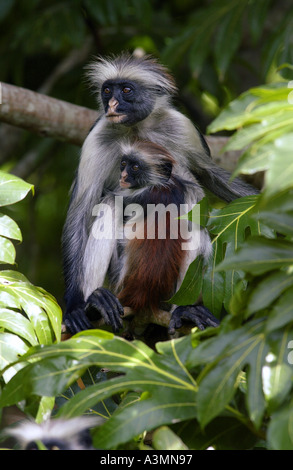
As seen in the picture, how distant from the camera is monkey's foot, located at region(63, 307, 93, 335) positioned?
3.66 m

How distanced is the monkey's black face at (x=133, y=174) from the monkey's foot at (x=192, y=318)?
79 cm

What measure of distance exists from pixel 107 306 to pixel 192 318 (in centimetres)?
49

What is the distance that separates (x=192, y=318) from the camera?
11.3 feet

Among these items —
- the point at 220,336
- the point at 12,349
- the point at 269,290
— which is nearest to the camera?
the point at 269,290

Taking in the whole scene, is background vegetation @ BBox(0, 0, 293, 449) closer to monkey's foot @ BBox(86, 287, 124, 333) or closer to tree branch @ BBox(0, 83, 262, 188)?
monkey's foot @ BBox(86, 287, 124, 333)

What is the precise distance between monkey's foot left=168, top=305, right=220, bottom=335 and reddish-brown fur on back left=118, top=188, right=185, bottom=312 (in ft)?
0.75

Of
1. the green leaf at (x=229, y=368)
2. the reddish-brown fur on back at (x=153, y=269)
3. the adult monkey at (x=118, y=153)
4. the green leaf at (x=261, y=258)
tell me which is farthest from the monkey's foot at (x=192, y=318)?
the green leaf at (x=261, y=258)

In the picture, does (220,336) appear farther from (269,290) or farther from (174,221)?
(174,221)

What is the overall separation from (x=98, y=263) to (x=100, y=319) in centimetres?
32

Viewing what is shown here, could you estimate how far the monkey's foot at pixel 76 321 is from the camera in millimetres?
3662

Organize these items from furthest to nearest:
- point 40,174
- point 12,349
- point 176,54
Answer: point 40,174, point 176,54, point 12,349
